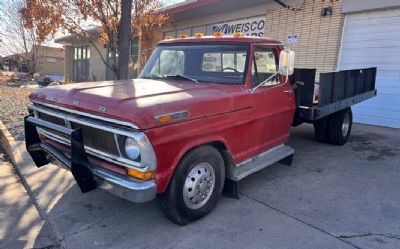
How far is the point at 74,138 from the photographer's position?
132 inches

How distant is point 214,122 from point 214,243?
1247 mm

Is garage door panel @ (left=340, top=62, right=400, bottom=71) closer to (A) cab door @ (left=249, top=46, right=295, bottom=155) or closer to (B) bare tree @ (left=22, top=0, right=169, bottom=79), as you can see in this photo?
(A) cab door @ (left=249, top=46, right=295, bottom=155)

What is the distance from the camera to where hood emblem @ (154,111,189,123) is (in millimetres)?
3154

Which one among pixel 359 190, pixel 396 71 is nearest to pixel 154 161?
pixel 359 190

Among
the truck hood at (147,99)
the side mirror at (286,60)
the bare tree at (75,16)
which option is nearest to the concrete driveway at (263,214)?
the truck hood at (147,99)

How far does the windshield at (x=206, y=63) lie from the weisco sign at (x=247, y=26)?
27.0 ft

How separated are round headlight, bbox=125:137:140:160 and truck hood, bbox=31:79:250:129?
20cm

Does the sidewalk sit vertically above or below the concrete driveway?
below

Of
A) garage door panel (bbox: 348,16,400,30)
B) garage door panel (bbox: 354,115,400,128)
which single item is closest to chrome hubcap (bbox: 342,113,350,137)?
garage door panel (bbox: 354,115,400,128)

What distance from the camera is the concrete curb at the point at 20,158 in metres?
3.89

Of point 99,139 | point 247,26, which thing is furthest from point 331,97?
point 247,26

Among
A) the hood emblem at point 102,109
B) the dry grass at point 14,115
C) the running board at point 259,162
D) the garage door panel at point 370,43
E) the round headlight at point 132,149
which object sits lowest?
the dry grass at point 14,115

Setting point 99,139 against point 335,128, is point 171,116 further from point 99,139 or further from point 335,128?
point 335,128

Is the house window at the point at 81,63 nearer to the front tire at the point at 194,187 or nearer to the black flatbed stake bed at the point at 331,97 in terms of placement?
the black flatbed stake bed at the point at 331,97
